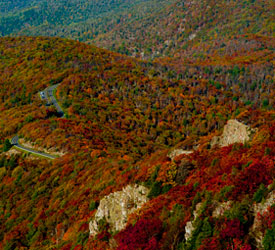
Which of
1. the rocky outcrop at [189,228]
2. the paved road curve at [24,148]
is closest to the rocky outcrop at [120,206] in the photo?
the rocky outcrop at [189,228]

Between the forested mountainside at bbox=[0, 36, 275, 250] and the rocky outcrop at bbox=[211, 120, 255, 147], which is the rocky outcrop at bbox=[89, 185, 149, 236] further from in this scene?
the rocky outcrop at bbox=[211, 120, 255, 147]

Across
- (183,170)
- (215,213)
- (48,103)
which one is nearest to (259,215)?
(215,213)

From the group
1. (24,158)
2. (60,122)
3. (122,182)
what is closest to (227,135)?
(122,182)

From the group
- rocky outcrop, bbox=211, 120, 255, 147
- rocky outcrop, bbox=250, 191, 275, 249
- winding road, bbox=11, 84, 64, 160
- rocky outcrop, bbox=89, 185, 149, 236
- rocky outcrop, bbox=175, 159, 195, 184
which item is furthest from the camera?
winding road, bbox=11, 84, 64, 160

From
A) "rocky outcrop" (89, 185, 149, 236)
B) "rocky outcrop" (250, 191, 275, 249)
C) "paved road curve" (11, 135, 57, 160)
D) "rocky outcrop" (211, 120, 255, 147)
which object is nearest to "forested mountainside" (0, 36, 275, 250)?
"rocky outcrop" (250, 191, 275, 249)

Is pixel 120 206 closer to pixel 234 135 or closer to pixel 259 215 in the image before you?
pixel 259 215

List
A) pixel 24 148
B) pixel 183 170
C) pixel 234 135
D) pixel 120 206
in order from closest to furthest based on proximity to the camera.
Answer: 1. pixel 120 206
2. pixel 183 170
3. pixel 234 135
4. pixel 24 148
